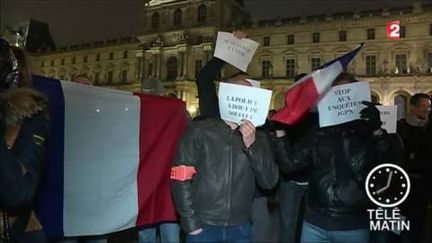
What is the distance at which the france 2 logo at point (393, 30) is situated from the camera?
40.0 meters

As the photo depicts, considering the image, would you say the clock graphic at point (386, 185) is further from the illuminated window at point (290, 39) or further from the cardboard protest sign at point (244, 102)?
the illuminated window at point (290, 39)

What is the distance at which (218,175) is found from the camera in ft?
9.96

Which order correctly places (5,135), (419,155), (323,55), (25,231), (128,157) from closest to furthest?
(5,135) < (25,231) < (128,157) < (419,155) < (323,55)

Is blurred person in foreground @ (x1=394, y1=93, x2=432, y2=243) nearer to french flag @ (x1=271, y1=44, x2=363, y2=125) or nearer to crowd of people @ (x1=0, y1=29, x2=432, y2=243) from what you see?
crowd of people @ (x1=0, y1=29, x2=432, y2=243)

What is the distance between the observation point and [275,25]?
4694 centimetres

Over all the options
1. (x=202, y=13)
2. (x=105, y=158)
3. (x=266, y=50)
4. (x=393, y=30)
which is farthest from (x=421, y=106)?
(x=202, y=13)

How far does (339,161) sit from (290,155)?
1.12ft

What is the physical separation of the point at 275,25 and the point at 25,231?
46593 mm

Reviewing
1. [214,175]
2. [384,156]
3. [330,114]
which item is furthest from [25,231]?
[384,156]

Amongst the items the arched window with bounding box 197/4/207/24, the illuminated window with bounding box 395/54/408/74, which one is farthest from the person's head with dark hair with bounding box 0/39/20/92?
the arched window with bounding box 197/4/207/24

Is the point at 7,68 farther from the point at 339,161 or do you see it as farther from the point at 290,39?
the point at 290,39

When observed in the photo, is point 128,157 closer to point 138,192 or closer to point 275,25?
point 138,192

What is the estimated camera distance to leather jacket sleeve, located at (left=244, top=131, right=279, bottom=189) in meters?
3.01

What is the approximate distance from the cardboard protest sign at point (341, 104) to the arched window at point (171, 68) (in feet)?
160
